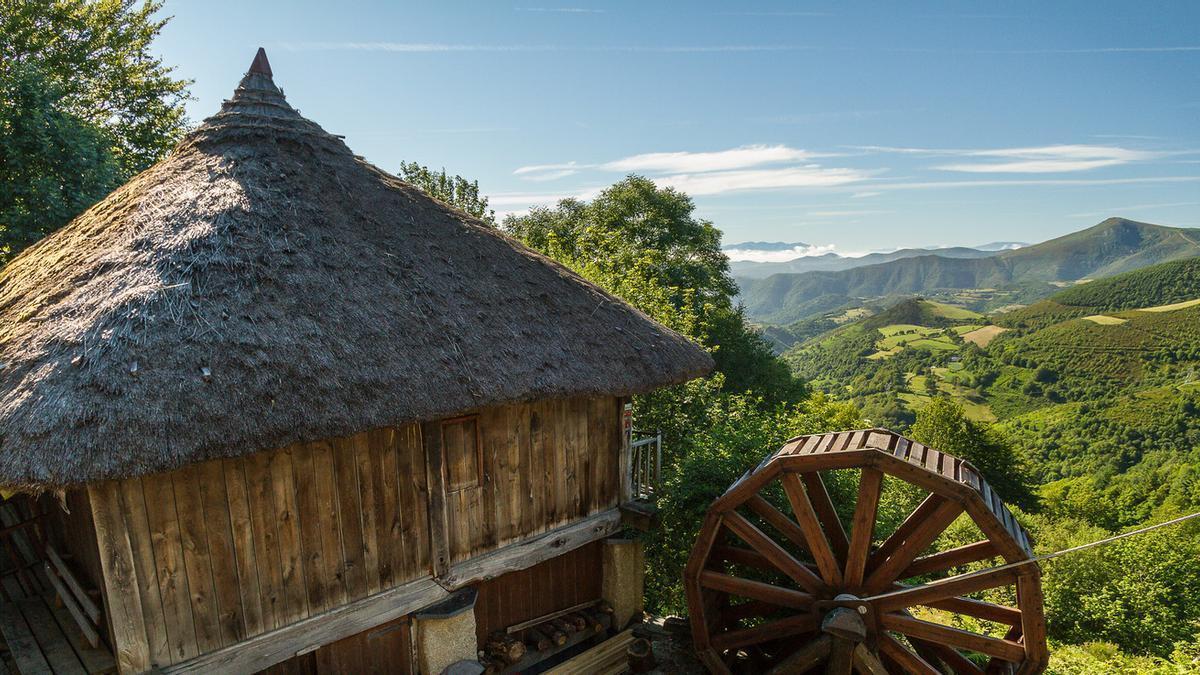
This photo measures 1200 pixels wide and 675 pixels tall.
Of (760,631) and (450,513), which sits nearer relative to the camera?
(450,513)

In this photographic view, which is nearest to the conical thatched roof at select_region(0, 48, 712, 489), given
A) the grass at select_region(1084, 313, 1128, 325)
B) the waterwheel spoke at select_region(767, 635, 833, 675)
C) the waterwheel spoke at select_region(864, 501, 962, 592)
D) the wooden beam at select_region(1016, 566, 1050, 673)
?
the waterwheel spoke at select_region(864, 501, 962, 592)

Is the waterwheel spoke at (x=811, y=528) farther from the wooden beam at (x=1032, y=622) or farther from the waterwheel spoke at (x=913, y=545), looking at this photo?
the wooden beam at (x=1032, y=622)

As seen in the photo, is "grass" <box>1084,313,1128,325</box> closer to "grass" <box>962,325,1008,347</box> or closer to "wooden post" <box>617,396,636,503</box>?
"grass" <box>962,325,1008,347</box>

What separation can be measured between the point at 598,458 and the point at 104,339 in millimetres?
4870

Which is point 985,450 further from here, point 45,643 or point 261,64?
point 45,643

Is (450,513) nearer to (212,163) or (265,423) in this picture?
(265,423)

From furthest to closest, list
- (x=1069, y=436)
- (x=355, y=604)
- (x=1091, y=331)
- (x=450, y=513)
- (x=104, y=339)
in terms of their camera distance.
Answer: (x=1091, y=331) < (x=1069, y=436) < (x=450, y=513) < (x=355, y=604) < (x=104, y=339)

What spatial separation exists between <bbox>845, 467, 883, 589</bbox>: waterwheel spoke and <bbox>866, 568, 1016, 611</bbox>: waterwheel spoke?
28 centimetres

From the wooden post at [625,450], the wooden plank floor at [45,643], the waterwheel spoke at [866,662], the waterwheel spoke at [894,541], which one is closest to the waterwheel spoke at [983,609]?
the waterwheel spoke at [894,541]

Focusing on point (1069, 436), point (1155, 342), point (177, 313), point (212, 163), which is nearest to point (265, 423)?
point (177, 313)

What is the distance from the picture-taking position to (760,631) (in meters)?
6.29

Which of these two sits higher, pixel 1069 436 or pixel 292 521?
pixel 292 521

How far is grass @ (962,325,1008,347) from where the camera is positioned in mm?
81062

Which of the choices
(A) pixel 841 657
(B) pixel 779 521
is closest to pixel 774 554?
(B) pixel 779 521
